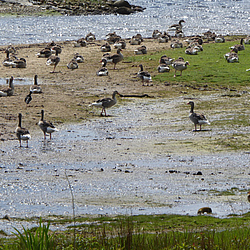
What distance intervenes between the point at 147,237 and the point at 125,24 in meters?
54.4

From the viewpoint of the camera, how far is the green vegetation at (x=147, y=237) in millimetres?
6307

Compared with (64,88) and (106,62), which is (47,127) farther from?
(106,62)

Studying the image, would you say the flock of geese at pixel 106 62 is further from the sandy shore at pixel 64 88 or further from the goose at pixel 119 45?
the sandy shore at pixel 64 88

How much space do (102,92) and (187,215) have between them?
43.4ft

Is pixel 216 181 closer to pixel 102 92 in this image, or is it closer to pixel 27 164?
pixel 27 164

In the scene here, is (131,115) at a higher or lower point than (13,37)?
lower

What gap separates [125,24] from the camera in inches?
2366

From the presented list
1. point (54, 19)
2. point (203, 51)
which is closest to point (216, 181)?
point (203, 51)

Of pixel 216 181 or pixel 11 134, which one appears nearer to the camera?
pixel 216 181

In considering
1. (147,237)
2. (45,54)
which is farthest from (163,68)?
(147,237)

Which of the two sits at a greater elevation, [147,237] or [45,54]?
[45,54]

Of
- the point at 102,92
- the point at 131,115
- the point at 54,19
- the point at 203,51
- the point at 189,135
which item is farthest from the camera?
the point at 54,19

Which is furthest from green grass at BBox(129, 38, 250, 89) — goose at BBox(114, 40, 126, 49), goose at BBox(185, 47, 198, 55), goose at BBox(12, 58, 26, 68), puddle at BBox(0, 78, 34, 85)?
goose at BBox(12, 58, 26, 68)

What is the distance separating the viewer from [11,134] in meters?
16.5
